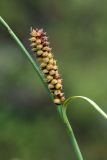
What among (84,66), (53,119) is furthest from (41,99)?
(84,66)

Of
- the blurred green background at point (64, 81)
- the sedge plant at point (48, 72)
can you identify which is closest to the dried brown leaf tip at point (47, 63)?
the sedge plant at point (48, 72)

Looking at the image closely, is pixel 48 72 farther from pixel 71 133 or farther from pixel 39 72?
pixel 71 133

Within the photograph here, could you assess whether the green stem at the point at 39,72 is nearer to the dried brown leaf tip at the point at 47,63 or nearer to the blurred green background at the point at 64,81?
the dried brown leaf tip at the point at 47,63

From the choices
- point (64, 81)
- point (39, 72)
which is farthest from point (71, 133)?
point (64, 81)

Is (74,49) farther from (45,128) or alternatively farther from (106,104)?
(106,104)

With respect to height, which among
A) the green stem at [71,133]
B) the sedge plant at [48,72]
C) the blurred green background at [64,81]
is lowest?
the blurred green background at [64,81]

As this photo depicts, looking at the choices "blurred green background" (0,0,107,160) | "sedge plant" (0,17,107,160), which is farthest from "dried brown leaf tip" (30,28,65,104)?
"blurred green background" (0,0,107,160)
